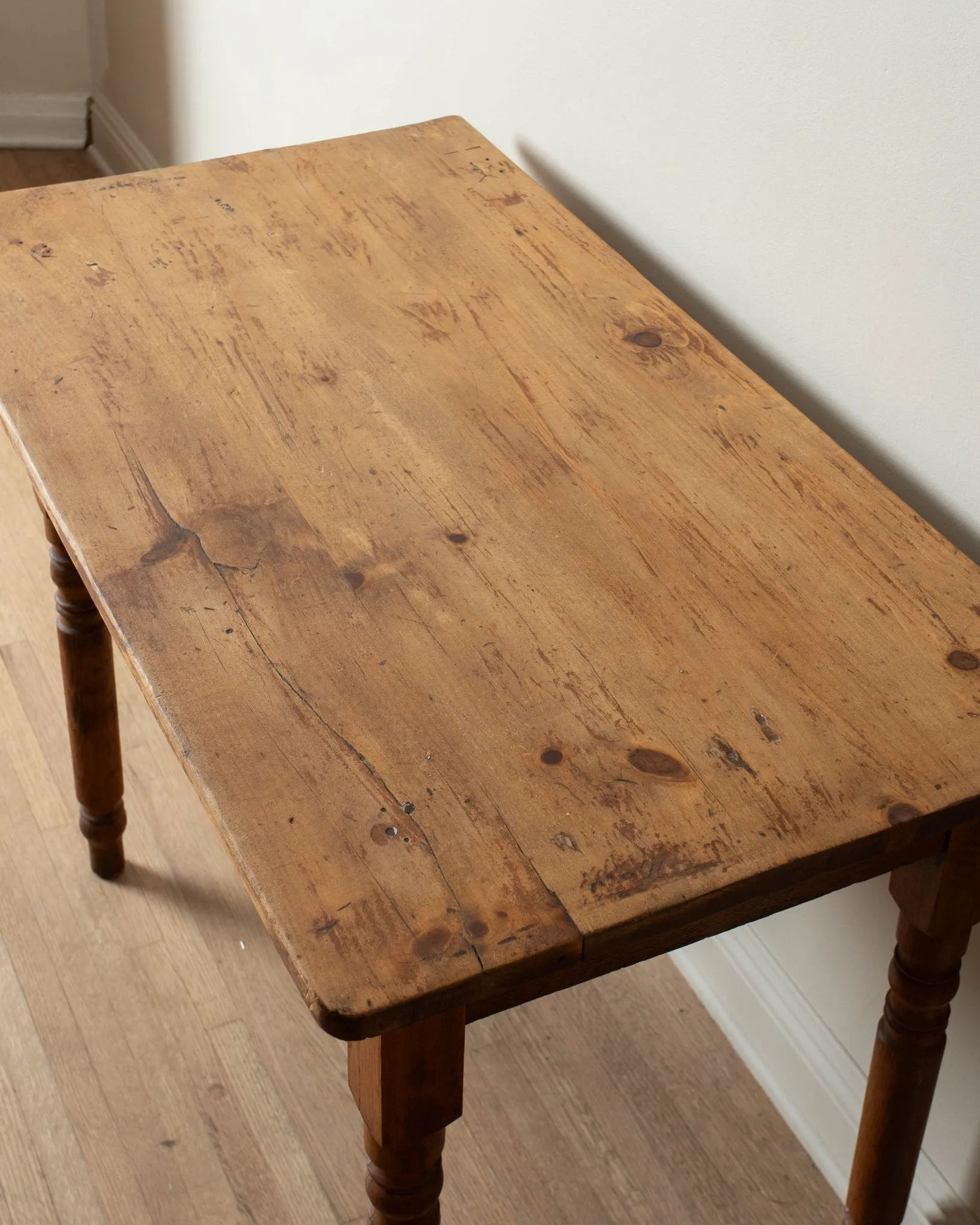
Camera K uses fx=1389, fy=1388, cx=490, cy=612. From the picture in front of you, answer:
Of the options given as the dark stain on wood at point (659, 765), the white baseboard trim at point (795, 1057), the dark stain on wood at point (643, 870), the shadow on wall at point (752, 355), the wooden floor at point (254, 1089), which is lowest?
the wooden floor at point (254, 1089)

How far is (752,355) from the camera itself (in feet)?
4.15

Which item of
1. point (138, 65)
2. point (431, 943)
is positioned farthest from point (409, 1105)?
point (138, 65)

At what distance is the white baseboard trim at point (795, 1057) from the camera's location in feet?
4.27

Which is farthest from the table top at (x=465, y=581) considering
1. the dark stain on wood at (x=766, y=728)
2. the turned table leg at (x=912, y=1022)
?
the turned table leg at (x=912, y=1022)

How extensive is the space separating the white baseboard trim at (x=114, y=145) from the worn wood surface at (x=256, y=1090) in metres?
1.66

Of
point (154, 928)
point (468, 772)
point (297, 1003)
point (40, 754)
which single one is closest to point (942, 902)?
point (468, 772)

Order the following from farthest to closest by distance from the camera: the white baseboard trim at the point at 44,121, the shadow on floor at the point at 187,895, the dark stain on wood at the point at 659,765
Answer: the white baseboard trim at the point at 44,121
the shadow on floor at the point at 187,895
the dark stain on wood at the point at 659,765

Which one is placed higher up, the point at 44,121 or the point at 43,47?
the point at 43,47

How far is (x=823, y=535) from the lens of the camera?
39.6 inches

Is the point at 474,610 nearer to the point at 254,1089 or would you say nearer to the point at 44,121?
the point at 254,1089

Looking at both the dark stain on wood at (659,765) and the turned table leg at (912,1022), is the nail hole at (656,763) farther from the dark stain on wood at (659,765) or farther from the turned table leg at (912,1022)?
the turned table leg at (912,1022)

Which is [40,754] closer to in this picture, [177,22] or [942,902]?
[942,902]

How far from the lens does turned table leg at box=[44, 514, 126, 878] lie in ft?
4.59

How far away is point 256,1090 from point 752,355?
0.89 m
